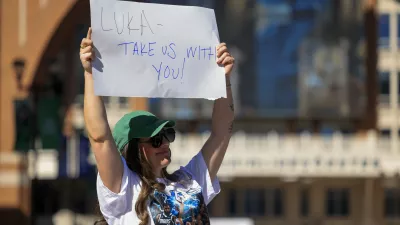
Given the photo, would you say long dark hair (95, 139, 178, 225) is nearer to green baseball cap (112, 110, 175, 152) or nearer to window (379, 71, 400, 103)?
green baseball cap (112, 110, 175, 152)

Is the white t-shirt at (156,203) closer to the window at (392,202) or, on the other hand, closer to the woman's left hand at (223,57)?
the woman's left hand at (223,57)

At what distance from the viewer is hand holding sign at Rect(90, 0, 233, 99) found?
4141mm

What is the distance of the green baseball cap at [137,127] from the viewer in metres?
4.11

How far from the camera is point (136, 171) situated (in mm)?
4148

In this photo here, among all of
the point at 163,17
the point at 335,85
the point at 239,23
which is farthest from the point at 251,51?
the point at 163,17

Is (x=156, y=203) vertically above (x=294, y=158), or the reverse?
(x=156, y=203)

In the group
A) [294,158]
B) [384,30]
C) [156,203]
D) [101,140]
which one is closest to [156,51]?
[101,140]

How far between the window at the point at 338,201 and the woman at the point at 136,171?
32095 millimetres

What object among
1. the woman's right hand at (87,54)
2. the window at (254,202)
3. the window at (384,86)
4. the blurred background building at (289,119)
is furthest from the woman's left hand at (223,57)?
the window at (384,86)

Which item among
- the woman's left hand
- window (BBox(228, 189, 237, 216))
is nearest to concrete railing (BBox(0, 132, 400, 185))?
window (BBox(228, 189, 237, 216))

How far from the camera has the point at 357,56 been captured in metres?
35.8

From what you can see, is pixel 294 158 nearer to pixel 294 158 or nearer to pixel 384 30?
pixel 294 158

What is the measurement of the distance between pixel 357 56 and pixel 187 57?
105 feet

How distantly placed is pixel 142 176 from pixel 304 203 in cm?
3238
